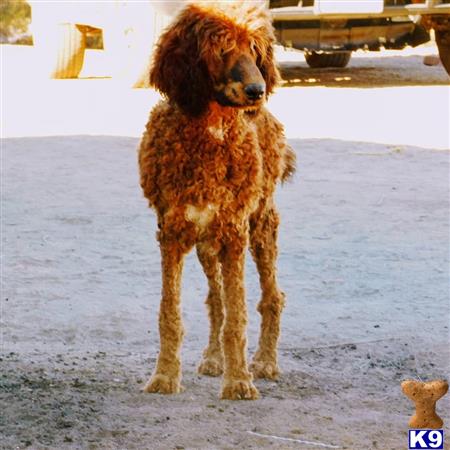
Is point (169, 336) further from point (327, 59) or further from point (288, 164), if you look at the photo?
A: point (327, 59)

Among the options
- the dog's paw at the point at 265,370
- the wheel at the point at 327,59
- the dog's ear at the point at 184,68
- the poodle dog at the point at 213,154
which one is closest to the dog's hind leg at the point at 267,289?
the dog's paw at the point at 265,370

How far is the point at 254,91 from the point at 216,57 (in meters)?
0.20

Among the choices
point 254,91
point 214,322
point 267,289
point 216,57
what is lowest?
point 214,322

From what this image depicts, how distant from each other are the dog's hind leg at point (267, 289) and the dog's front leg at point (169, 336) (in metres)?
0.44

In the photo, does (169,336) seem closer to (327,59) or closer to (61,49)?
(61,49)

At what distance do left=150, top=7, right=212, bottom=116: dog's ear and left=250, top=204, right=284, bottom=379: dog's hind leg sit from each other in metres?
0.71

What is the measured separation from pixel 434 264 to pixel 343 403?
246cm

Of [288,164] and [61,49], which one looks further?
[61,49]

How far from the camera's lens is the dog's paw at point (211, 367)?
15.5 ft

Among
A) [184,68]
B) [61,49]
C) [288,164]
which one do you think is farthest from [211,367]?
[61,49]

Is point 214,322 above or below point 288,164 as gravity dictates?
below

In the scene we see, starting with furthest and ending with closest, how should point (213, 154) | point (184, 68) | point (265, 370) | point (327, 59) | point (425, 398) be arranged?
1. point (327, 59)
2. point (265, 370)
3. point (213, 154)
4. point (184, 68)
5. point (425, 398)

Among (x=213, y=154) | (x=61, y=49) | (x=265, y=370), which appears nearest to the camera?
(x=213, y=154)

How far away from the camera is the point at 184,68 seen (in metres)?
4.05
